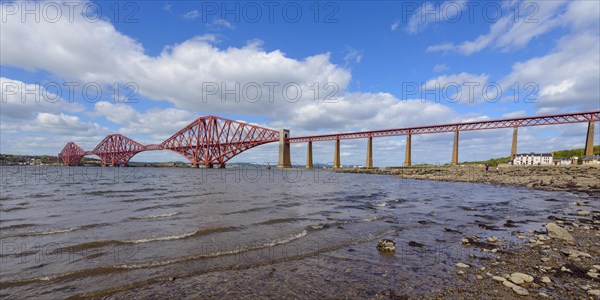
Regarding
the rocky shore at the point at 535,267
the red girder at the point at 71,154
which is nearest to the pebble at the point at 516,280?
the rocky shore at the point at 535,267

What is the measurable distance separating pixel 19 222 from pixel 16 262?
558cm

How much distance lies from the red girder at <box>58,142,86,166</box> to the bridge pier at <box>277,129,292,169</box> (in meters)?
127

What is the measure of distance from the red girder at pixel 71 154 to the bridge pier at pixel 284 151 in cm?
12739

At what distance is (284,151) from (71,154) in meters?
141

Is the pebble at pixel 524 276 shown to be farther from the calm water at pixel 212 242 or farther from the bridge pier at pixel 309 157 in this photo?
the bridge pier at pixel 309 157

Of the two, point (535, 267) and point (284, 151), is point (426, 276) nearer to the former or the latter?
point (535, 267)

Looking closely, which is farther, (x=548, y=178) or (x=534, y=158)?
(x=534, y=158)

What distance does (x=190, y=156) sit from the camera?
417 ft

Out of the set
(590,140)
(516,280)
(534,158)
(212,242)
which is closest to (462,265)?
(516,280)

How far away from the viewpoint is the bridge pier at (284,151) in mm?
111950

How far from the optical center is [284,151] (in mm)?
112875

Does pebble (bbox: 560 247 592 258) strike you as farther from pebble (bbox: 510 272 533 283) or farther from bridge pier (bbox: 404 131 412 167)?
bridge pier (bbox: 404 131 412 167)

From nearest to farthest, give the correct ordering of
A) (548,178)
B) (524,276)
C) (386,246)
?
(524,276), (386,246), (548,178)

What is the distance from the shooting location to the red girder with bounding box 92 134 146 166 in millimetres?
150500
